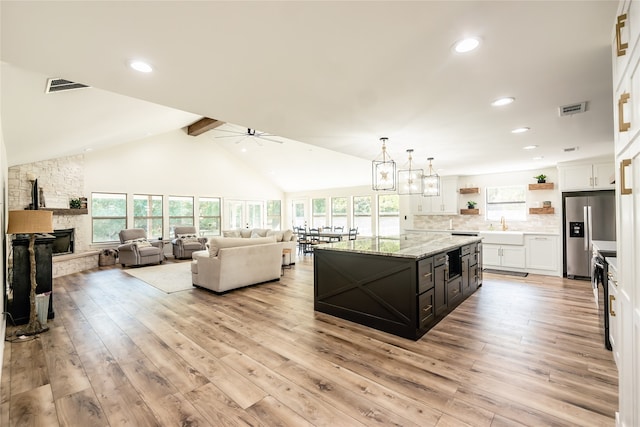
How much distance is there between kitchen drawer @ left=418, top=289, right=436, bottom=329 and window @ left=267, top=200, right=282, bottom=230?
1029 cm

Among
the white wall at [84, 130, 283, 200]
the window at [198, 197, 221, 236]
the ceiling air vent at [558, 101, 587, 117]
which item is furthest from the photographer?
the window at [198, 197, 221, 236]

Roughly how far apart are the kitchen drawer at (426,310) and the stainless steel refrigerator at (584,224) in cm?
382

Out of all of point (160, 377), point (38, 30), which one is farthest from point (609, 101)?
point (160, 377)

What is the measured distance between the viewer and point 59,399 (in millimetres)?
2125

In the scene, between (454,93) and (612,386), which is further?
(454,93)

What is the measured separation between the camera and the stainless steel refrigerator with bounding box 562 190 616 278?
528 centimetres

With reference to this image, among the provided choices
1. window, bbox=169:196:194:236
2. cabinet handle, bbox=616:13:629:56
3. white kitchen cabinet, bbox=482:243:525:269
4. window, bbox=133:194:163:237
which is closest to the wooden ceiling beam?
window, bbox=169:196:194:236

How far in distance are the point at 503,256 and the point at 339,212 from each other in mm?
6233

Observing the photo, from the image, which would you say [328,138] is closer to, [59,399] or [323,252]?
[323,252]

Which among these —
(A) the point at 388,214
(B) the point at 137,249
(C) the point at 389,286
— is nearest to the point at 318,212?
(A) the point at 388,214

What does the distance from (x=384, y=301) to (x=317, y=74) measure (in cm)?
245

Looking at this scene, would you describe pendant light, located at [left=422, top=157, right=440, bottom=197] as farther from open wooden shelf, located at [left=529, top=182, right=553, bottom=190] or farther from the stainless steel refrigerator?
open wooden shelf, located at [left=529, top=182, right=553, bottom=190]

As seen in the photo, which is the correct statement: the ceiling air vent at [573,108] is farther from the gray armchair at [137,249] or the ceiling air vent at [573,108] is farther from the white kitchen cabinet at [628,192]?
the gray armchair at [137,249]

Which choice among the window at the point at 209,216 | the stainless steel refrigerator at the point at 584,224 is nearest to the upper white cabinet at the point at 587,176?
the stainless steel refrigerator at the point at 584,224
